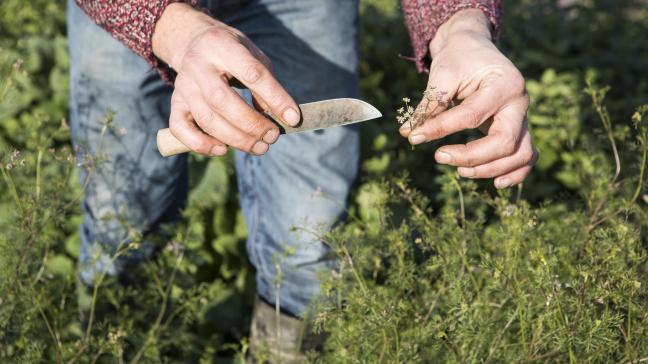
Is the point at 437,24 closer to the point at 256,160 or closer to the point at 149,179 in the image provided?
the point at 256,160

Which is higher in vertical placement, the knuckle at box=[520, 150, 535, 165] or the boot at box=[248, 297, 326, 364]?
the knuckle at box=[520, 150, 535, 165]

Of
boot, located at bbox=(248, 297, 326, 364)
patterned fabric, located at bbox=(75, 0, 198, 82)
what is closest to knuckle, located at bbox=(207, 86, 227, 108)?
patterned fabric, located at bbox=(75, 0, 198, 82)

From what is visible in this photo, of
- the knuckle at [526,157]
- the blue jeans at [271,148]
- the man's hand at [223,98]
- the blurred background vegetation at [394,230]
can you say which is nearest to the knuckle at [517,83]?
the knuckle at [526,157]

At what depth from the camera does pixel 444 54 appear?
5.13ft

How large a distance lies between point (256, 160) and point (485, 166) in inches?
35.9

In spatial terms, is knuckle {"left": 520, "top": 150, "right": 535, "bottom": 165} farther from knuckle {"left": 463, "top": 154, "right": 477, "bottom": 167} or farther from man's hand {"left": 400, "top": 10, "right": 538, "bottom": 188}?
knuckle {"left": 463, "top": 154, "right": 477, "bottom": 167}

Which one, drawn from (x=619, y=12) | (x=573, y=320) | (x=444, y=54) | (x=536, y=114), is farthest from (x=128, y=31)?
(x=619, y=12)

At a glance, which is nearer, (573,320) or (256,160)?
(573,320)

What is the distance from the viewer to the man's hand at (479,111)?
1.36m

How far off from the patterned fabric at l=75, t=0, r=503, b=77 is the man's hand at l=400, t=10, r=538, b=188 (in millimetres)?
145

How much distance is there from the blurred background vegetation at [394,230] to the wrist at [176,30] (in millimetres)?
290

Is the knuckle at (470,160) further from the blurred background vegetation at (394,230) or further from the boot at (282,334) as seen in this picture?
the boot at (282,334)

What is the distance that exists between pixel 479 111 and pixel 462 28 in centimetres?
29

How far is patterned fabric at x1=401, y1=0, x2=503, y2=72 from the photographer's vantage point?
1693mm
